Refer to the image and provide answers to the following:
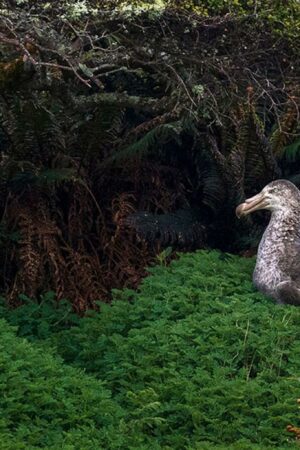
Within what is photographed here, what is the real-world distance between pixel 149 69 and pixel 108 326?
296 cm

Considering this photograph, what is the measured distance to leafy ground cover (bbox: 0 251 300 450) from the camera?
311 inches

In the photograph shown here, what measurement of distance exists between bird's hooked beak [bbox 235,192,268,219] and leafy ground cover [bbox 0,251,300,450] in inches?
28.7

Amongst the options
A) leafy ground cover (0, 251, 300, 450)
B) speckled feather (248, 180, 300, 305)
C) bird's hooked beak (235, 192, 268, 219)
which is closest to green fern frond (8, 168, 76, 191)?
leafy ground cover (0, 251, 300, 450)

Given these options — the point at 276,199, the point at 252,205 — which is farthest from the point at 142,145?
the point at 276,199

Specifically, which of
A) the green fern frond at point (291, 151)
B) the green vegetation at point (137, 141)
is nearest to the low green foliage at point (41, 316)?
the green vegetation at point (137, 141)

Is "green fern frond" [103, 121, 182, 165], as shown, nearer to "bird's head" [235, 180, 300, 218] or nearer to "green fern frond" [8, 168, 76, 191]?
"green fern frond" [8, 168, 76, 191]

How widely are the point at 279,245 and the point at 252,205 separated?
643 millimetres

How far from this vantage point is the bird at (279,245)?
1013 cm

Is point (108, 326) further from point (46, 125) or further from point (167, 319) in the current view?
point (46, 125)

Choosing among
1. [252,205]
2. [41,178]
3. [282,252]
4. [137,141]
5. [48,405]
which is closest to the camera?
[48,405]

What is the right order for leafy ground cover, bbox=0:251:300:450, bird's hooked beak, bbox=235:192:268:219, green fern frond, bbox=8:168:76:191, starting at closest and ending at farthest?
leafy ground cover, bbox=0:251:300:450 < bird's hooked beak, bbox=235:192:268:219 < green fern frond, bbox=8:168:76:191

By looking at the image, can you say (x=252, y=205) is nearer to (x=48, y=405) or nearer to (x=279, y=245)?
(x=279, y=245)

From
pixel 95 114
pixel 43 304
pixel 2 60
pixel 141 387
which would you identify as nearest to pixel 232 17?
pixel 95 114

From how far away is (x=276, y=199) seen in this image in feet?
36.3
